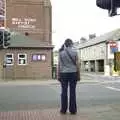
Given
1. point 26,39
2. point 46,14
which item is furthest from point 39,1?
point 26,39

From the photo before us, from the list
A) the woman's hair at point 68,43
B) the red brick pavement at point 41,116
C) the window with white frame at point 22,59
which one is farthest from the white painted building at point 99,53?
the woman's hair at point 68,43

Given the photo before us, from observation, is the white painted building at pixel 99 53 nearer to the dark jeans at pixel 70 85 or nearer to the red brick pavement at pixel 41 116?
the red brick pavement at pixel 41 116

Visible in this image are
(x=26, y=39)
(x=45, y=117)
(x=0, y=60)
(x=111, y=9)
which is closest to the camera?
(x=111, y=9)

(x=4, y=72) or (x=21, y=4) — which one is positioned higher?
(x=21, y=4)

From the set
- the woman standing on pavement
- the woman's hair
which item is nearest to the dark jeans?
the woman standing on pavement

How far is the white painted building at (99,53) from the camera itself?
246ft

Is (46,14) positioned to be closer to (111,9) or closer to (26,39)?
(26,39)

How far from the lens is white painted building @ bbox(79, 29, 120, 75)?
246 ft

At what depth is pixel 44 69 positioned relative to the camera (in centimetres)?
4797

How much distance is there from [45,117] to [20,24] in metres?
47.1

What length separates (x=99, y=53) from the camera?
3329 inches

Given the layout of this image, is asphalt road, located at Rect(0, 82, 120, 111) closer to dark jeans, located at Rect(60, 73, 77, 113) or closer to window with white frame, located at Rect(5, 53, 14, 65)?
dark jeans, located at Rect(60, 73, 77, 113)

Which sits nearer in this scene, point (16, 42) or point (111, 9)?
point (111, 9)

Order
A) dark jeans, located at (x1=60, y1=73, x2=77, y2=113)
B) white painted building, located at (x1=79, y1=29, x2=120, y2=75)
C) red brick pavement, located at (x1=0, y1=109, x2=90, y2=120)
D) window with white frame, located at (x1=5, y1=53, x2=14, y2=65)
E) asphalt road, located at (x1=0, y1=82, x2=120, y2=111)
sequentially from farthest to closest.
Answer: white painted building, located at (x1=79, y1=29, x2=120, y2=75), window with white frame, located at (x1=5, y1=53, x2=14, y2=65), asphalt road, located at (x1=0, y1=82, x2=120, y2=111), dark jeans, located at (x1=60, y1=73, x2=77, y2=113), red brick pavement, located at (x1=0, y1=109, x2=90, y2=120)
